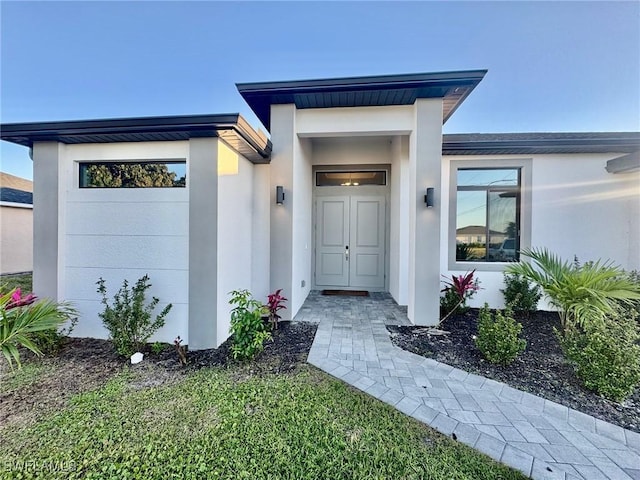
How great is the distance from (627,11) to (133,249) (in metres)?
10.2

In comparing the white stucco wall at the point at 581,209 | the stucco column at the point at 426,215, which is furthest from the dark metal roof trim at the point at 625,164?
the stucco column at the point at 426,215

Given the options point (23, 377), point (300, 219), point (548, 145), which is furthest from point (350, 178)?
point (23, 377)

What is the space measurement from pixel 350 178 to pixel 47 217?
6356mm

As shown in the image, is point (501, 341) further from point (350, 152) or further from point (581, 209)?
point (350, 152)

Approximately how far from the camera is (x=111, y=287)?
4074mm

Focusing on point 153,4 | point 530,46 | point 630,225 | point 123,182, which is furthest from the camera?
point 530,46

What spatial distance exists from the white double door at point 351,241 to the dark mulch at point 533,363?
2673 millimetres

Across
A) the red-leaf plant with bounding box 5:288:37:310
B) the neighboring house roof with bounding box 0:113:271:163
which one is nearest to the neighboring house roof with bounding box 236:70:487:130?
the neighboring house roof with bounding box 0:113:271:163

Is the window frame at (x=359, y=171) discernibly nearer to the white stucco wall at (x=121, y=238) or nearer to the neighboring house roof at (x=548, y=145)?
the neighboring house roof at (x=548, y=145)

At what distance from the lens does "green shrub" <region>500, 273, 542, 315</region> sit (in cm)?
517

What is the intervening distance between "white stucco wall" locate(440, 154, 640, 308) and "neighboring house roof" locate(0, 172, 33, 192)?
19.0m

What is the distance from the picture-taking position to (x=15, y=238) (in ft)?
32.6

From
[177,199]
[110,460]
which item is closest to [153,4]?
[177,199]

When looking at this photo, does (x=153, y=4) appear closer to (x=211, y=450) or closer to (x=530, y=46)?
(x=211, y=450)
